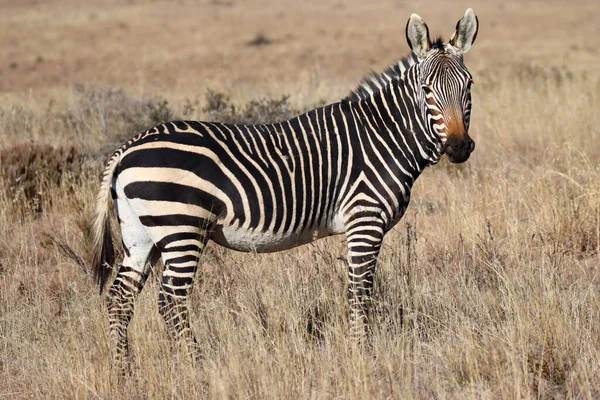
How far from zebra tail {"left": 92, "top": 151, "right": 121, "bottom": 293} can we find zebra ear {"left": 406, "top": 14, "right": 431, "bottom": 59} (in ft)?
7.31

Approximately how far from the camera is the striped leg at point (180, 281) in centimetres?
485

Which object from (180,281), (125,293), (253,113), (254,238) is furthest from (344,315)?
(253,113)

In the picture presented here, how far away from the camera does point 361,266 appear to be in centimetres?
515

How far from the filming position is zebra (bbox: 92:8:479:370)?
15.9 feet

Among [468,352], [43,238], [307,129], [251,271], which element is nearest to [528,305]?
[468,352]

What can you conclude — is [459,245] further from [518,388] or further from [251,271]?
[518,388]

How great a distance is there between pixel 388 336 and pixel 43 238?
4.39m

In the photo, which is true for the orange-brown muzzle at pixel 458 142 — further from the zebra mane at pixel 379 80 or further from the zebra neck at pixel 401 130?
the zebra mane at pixel 379 80

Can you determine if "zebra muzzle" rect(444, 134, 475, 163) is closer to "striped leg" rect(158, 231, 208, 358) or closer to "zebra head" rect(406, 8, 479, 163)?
"zebra head" rect(406, 8, 479, 163)

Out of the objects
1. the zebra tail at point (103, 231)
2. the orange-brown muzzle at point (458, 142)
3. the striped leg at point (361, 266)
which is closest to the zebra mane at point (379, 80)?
the orange-brown muzzle at point (458, 142)

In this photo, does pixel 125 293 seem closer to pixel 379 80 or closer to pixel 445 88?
pixel 379 80

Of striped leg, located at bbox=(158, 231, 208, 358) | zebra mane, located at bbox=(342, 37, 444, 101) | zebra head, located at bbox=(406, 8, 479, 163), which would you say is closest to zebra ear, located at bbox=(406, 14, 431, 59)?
zebra head, located at bbox=(406, 8, 479, 163)

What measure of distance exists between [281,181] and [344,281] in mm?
1294

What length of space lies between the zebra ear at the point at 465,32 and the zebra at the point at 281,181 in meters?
0.01
